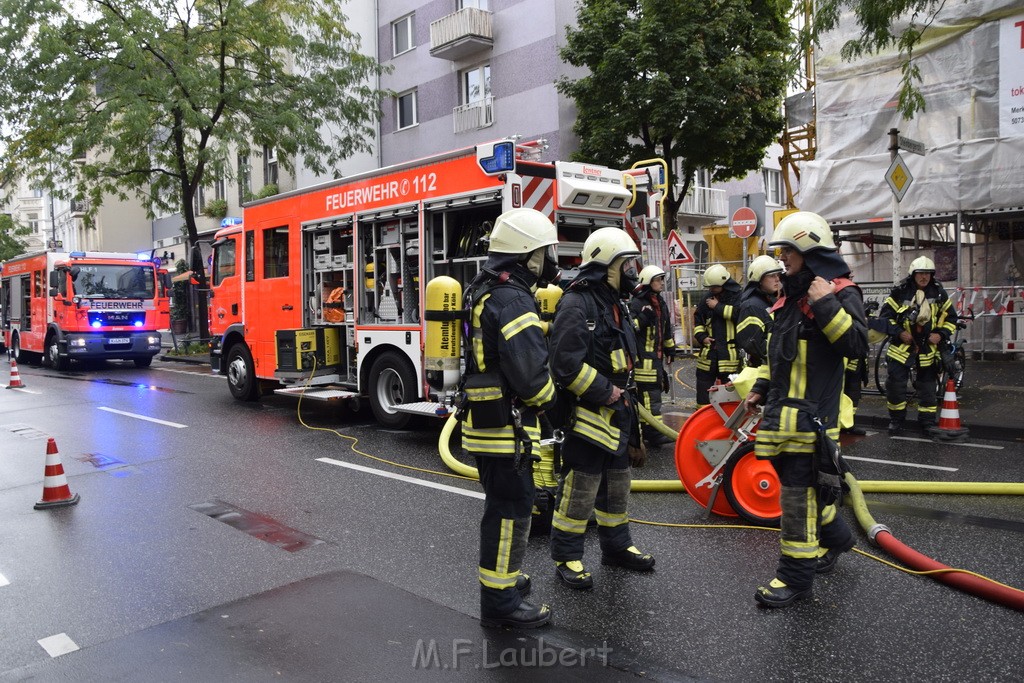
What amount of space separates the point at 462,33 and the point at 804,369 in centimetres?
1991

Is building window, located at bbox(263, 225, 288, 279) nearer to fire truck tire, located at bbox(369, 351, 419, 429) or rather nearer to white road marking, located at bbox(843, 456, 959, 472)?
fire truck tire, located at bbox(369, 351, 419, 429)

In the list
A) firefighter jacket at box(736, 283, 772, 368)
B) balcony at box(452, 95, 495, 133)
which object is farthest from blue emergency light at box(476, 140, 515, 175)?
balcony at box(452, 95, 495, 133)

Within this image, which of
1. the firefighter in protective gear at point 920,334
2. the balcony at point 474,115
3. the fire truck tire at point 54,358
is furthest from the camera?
the balcony at point 474,115

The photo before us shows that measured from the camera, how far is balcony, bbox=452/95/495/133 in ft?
73.9

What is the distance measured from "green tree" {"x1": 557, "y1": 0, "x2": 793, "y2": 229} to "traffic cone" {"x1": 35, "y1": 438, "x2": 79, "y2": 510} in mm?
14005

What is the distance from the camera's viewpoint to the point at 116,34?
1789cm

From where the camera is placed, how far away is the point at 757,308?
21.8ft

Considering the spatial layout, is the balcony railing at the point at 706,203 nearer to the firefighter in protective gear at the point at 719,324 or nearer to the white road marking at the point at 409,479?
the firefighter in protective gear at the point at 719,324

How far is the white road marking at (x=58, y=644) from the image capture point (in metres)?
3.68

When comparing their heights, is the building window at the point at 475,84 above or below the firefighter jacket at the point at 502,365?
above

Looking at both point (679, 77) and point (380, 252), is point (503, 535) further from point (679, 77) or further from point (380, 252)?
point (679, 77)

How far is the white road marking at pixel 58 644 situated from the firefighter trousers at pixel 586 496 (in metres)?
2.37

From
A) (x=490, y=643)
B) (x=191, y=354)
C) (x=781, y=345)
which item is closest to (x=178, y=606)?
(x=490, y=643)

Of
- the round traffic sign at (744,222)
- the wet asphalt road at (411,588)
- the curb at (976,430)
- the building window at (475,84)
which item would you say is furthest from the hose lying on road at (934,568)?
the building window at (475,84)
